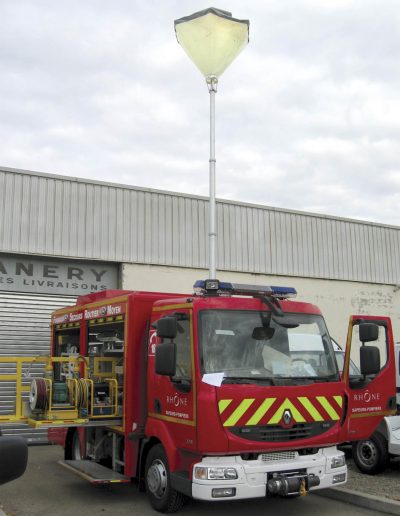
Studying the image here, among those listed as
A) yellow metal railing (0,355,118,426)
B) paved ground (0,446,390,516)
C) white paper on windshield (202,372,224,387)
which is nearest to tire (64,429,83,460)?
paved ground (0,446,390,516)

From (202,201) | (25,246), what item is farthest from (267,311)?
(202,201)

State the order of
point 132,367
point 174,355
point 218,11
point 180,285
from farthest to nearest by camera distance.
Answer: point 180,285
point 218,11
point 132,367
point 174,355

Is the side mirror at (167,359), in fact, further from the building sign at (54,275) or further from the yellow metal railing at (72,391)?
the building sign at (54,275)

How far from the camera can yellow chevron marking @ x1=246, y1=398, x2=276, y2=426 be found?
641 centimetres

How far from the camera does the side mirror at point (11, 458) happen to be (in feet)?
8.93

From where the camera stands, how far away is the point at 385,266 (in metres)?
19.1

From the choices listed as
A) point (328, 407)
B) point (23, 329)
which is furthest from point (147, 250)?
point (328, 407)

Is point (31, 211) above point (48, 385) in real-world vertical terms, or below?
above

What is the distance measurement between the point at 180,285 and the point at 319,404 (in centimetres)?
892

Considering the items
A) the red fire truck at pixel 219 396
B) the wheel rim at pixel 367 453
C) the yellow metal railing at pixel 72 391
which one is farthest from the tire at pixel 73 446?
the wheel rim at pixel 367 453

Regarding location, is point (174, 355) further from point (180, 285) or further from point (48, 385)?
point (180, 285)

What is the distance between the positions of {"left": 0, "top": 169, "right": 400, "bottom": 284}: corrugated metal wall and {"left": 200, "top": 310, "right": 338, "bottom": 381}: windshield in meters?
8.31

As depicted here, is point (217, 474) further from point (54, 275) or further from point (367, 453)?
point (54, 275)

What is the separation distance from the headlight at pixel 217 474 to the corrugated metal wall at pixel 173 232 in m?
9.03
